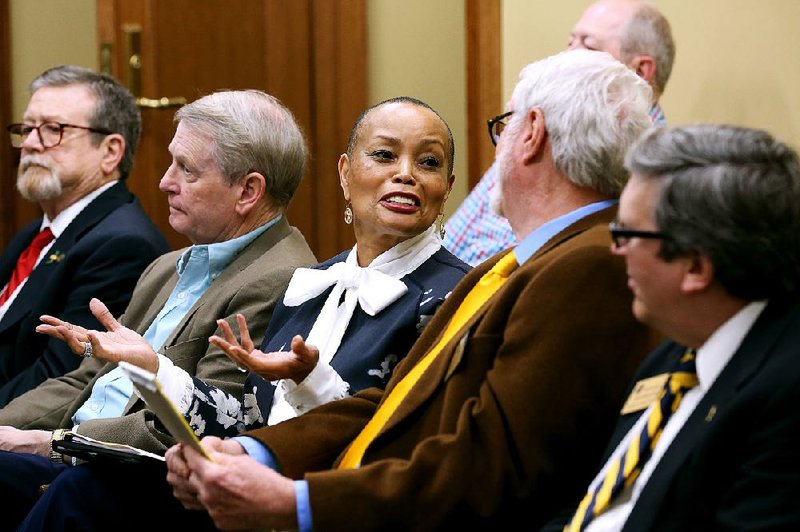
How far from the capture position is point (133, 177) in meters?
5.16

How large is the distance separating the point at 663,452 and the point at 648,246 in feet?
0.94

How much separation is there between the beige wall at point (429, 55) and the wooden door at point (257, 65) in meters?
0.09

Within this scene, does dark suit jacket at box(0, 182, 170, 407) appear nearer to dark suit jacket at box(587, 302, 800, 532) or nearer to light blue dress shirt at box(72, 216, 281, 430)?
light blue dress shirt at box(72, 216, 281, 430)

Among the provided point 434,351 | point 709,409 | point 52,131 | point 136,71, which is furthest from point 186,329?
point 136,71

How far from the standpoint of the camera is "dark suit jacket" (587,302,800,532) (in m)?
1.53

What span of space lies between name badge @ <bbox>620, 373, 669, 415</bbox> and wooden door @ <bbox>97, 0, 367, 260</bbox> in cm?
A: 313

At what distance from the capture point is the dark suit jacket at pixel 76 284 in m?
3.59

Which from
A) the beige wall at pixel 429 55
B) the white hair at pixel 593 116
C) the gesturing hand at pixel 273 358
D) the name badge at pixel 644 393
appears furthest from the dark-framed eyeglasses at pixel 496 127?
the beige wall at pixel 429 55

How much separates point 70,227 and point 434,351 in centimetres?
195

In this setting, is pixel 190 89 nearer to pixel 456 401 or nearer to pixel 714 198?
pixel 456 401

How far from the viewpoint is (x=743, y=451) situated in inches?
62.3

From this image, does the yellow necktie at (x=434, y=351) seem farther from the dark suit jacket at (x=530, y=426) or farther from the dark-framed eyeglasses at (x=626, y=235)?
the dark-framed eyeglasses at (x=626, y=235)

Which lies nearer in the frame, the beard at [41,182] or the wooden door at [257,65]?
the beard at [41,182]

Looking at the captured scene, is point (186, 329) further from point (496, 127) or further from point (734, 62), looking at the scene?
point (734, 62)
